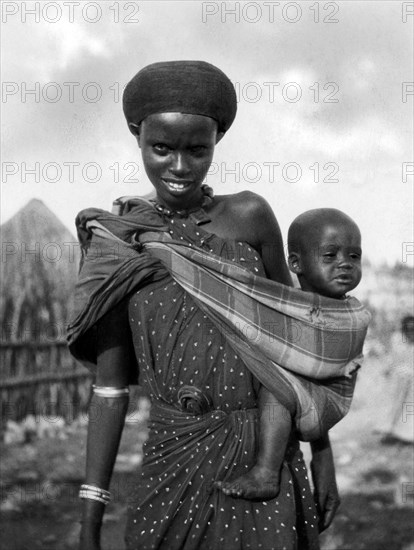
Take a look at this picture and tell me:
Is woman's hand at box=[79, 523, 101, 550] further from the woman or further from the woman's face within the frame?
the woman's face

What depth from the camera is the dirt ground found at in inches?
170

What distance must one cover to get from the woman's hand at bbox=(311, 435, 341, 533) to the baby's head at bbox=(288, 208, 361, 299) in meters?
0.33

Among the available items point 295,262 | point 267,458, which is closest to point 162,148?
point 295,262

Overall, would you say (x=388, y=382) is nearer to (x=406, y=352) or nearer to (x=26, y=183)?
(x=406, y=352)

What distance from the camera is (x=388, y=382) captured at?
4.48m

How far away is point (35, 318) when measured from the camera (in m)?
4.32

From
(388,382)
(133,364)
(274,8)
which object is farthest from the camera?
(388,382)

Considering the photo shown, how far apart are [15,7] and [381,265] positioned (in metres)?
2.18

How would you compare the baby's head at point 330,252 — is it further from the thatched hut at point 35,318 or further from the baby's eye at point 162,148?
the thatched hut at point 35,318

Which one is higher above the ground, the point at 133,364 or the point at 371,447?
the point at 133,364

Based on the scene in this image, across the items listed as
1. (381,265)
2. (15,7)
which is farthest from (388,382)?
(15,7)

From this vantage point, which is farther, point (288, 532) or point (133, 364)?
point (133, 364)

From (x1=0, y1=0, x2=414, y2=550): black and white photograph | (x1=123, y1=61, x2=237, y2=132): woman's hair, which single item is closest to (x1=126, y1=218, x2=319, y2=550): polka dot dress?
(x1=123, y1=61, x2=237, y2=132): woman's hair

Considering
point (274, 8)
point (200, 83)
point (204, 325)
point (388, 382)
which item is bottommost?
point (388, 382)
